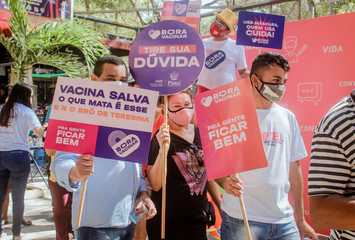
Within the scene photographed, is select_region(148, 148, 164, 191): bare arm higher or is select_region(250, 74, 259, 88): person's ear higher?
select_region(250, 74, 259, 88): person's ear

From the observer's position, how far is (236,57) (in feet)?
18.3

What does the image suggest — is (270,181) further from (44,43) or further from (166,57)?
(44,43)

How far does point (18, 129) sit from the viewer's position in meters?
5.06

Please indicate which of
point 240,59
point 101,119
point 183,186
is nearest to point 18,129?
point 240,59

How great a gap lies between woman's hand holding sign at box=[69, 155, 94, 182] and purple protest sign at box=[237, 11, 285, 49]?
3192 mm

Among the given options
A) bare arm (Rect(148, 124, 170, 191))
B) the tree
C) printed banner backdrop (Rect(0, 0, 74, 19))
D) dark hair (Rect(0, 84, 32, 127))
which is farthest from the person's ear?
printed banner backdrop (Rect(0, 0, 74, 19))

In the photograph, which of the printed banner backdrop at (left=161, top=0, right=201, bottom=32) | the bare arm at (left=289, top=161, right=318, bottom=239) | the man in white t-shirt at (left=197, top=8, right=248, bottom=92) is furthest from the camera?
the printed banner backdrop at (left=161, top=0, right=201, bottom=32)

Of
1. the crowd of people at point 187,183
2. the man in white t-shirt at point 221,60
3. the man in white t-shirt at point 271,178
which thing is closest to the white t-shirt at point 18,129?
the man in white t-shirt at point 221,60

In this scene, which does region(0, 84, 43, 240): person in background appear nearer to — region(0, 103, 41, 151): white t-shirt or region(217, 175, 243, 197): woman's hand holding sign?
region(0, 103, 41, 151): white t-shirt

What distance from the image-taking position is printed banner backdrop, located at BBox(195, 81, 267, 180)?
2346 millimetres

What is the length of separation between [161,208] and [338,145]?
1539 mm

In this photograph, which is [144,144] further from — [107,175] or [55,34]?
[55,34]

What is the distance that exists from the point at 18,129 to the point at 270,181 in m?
3.16

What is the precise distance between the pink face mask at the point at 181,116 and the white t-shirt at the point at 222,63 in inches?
102
